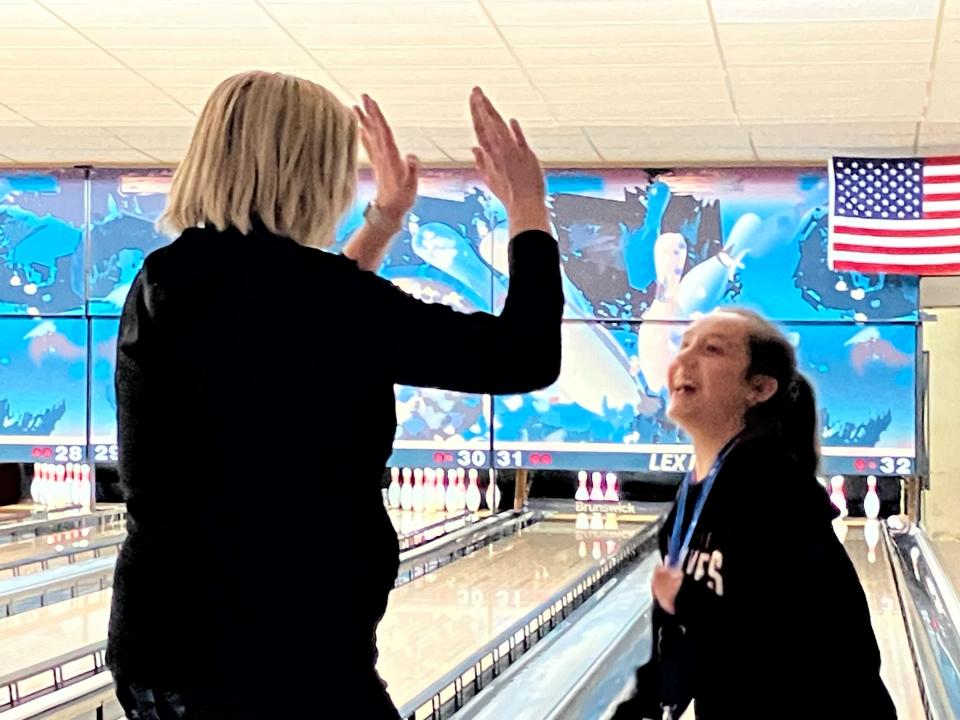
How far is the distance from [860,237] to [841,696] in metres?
5.82

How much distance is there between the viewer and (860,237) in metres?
7.16

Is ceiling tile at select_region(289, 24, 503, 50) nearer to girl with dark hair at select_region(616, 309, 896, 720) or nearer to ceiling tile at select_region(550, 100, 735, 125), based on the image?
ceiling tile at select_region(550, 100, 735, 125)

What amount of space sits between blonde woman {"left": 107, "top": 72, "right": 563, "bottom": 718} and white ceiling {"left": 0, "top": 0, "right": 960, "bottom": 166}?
10.9 feet

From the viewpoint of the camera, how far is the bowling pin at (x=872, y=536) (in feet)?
23.1

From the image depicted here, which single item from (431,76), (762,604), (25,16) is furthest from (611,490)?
(762,604)

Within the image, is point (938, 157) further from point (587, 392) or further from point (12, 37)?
point (12, 37)

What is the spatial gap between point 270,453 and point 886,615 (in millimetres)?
4798

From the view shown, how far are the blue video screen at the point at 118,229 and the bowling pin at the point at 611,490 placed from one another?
3136mm

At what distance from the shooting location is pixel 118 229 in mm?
7961

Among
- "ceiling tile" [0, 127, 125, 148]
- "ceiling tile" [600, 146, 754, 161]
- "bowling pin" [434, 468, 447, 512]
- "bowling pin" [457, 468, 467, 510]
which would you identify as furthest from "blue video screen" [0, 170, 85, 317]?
"ceiling tile" [600, 146, 754, 161]

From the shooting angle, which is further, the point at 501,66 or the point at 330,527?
the point at 501,66

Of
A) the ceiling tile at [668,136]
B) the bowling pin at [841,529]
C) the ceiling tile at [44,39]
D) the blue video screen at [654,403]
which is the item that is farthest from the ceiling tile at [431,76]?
the bowling pin at [841,529]

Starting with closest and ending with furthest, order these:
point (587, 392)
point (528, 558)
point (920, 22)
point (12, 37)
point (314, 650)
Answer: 1. point (314, 650)
2. point (920, 22)
3. point (12, 37)
4. point (528, 558)
5. point (587, 392)

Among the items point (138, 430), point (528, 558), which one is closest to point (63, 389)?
point (528, 558)
